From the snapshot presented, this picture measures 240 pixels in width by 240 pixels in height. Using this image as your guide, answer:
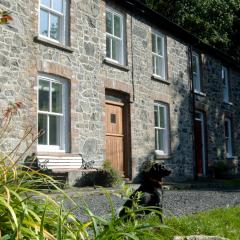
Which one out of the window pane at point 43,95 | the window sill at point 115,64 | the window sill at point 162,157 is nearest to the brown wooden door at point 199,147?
the window sill at point 162,157

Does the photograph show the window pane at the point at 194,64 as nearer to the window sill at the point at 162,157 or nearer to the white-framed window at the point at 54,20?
the window sill at the point at 162,157

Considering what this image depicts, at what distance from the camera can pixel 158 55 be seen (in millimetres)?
15594

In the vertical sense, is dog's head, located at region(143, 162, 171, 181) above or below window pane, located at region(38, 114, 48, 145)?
below

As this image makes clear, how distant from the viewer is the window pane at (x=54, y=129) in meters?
11.0

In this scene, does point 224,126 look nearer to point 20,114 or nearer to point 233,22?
point 233,22

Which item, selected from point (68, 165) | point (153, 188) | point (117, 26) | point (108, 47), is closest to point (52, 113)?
point (68, 165)

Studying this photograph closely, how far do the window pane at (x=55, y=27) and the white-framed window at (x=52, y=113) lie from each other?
1.22m

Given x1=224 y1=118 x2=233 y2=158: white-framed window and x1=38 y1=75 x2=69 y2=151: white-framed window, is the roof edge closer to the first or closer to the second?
x1=224 y1=118 x2=233 y2=158: white-framed window

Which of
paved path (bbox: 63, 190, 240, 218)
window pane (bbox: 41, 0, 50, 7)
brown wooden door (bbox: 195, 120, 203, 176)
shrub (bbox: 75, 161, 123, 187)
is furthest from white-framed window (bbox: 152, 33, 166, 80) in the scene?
paved path (bbox: 63, 190, 240, 218)

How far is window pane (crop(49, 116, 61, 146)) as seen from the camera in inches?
433

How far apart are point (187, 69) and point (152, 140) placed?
438 centimetres

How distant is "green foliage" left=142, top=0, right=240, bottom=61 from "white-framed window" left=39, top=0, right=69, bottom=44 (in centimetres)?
1372

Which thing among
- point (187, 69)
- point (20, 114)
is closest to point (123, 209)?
point (20, 114)

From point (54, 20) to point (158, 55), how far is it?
5093 mm
